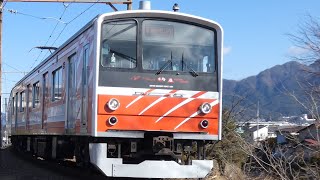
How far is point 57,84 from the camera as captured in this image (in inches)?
510

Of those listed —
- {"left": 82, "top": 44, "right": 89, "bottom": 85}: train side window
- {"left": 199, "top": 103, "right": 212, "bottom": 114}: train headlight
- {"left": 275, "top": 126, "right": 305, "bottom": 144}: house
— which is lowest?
{"left": 275, "top": 126, "right": 305, "bottom": 144}: house

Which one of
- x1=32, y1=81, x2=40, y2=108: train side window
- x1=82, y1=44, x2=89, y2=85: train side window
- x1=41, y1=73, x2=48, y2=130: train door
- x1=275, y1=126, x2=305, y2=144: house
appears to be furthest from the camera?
x1=32, y1=81, x2=40, y2=108: train side window

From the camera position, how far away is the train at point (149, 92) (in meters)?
9.03

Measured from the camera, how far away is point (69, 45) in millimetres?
11688

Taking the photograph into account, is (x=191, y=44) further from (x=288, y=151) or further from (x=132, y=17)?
(x=288, y=151)

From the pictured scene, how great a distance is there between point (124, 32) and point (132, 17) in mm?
321

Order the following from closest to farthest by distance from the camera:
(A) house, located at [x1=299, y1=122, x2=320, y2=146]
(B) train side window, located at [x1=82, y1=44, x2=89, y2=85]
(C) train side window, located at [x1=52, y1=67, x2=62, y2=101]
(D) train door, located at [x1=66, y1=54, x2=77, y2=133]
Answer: (A) house, located at [x1=299, y1=122, x2=320, y2=146], (B) train side window, located at [x1=82, y1=44, x2=89, y2=85], (D) train door, located at [x1=66, y1=54, x2=77, y2=133], (C) train side window, located at [x1=52, y1=67, x2=62, y2=101]

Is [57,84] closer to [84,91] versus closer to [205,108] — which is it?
[84,91]

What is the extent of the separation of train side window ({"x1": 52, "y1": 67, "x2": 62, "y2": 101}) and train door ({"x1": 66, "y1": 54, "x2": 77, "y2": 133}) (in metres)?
1.07

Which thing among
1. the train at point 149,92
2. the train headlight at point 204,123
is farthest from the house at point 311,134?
the train headlight at point 204,123

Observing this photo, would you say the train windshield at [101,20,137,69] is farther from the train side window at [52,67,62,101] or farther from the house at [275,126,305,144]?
the train side window at [52,67,62,101]

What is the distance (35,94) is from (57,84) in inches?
182

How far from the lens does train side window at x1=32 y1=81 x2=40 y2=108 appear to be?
648 inches

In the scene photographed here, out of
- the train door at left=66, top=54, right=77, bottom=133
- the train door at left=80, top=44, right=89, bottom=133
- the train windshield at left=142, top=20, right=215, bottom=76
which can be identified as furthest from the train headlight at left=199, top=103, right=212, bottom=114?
the train door at left=66, top=54, right=77, bottom=133
